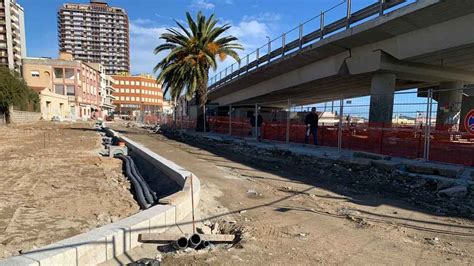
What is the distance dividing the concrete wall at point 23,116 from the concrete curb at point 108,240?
4420cm

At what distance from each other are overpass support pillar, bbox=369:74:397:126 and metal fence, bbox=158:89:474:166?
1.99 feet

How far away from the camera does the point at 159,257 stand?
434cm

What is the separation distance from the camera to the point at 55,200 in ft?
23.5

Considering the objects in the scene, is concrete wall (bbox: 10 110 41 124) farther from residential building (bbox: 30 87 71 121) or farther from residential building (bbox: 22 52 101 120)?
residential building (bbox: 22 52 101 120)

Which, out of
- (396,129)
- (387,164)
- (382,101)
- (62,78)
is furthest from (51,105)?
(387,164)

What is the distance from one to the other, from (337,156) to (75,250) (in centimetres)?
1138

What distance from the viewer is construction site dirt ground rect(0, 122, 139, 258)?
523cm

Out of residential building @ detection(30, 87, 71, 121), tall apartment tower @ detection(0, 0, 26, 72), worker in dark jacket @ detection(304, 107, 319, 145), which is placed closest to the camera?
worker in dark jacket @ detection(304, 107, 319, 145)

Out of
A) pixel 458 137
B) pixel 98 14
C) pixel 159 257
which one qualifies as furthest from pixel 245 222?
pixel 98 14

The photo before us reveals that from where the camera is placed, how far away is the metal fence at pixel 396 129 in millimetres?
11046

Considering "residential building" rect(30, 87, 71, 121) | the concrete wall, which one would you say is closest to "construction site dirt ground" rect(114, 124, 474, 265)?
the concrete wall

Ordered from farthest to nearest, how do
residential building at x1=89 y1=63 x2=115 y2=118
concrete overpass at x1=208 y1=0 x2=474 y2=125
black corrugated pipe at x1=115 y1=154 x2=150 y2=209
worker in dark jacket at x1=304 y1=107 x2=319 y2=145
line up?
residential building at x1=89 y1=63 x2=115 y2=118
worker in dark jacket at x1=304 y1=107 x2=319 y2=145
concrete overpass at x1=208 y1=0 x2=474 y2=125
black corrugated pipe at x1=115 y1=154 x2=150 y2=209

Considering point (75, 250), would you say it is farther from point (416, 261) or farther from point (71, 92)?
point (71, 92)

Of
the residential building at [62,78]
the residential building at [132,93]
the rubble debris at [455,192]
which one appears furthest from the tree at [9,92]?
the residential building at [132,93]
